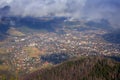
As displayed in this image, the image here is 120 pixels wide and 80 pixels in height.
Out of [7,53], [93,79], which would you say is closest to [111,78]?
[93,79]

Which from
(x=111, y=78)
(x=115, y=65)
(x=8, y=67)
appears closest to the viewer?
(x=111, y=78)

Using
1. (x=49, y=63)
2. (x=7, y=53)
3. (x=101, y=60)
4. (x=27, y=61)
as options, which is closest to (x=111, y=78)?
(x=101, y=60)

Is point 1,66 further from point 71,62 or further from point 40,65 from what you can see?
point 71,62

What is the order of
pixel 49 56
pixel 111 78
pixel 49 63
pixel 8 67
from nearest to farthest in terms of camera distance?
pixel 111 78 → pixel 8 67 → pixel 49 63 → pixel 49 56

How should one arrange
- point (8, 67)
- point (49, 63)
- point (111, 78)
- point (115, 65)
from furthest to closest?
point (49, 63) < point (8, 67) < point (115, 65) < point (111, 78)

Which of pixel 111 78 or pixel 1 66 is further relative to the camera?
pixel 1 66

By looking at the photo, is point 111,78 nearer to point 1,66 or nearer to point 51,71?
point 51,71
